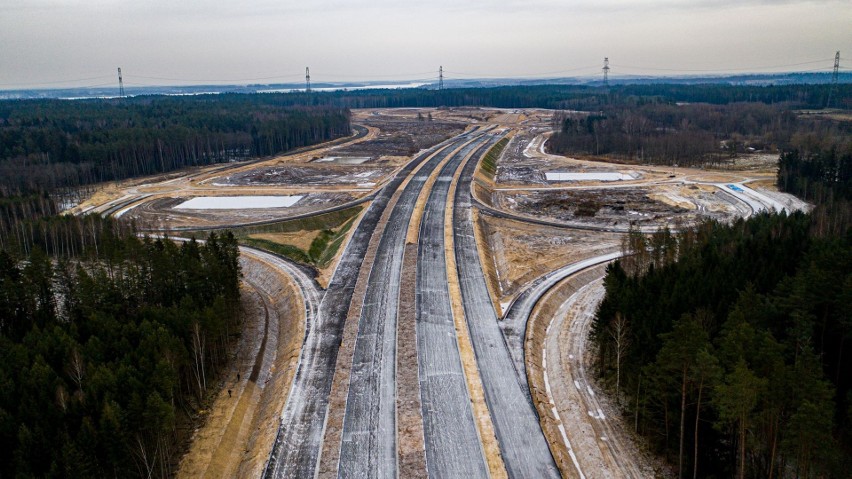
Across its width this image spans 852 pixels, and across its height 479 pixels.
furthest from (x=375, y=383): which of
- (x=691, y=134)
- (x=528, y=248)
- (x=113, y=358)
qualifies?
(x=691, y=134)

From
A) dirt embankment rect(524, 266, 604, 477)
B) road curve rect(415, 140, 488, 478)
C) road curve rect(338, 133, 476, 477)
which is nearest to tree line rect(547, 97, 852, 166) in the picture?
dirt embankment rect(524, 266, 604, 477)

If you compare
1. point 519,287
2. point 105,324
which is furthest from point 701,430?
point 105,324

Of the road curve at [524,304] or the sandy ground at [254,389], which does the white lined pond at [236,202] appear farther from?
the road curve at [524,304]

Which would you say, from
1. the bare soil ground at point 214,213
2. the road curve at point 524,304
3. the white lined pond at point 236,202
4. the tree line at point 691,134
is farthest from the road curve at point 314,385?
the tree line at point 691,134

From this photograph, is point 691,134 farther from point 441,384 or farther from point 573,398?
point 441,384

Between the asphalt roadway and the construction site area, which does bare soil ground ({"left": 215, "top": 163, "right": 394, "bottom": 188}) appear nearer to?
the construction site area

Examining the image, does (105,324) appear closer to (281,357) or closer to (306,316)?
Result: (281,357)
